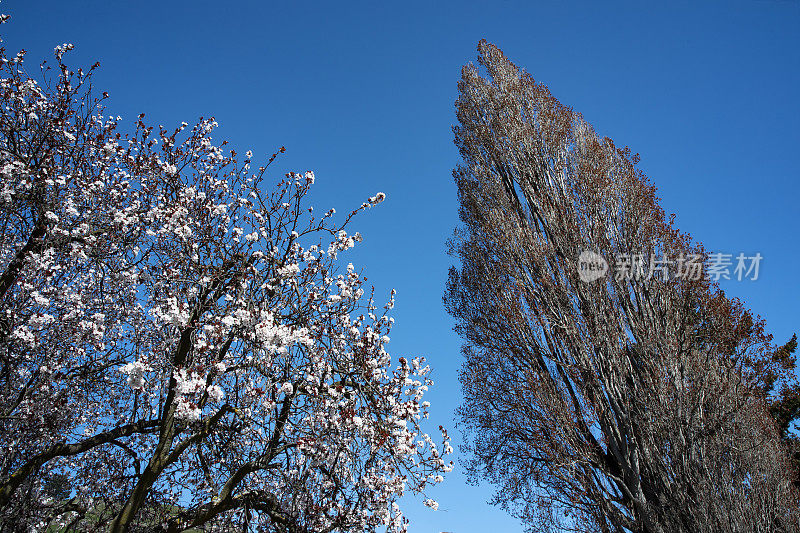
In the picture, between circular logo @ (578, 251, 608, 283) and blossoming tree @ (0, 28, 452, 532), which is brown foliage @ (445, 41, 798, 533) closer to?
circular logo @ (578, 251, 608, 283)

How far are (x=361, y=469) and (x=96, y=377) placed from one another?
12.4 feet

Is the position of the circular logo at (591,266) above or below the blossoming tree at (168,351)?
above

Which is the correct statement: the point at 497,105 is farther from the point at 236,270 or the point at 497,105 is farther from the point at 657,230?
the point at 236,270

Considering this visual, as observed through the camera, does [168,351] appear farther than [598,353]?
No

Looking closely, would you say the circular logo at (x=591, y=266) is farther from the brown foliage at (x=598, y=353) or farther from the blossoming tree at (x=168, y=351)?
the blossoming tree at (x=168, y=351)

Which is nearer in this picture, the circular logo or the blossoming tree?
the blossoming tree

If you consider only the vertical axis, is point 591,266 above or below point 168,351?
above

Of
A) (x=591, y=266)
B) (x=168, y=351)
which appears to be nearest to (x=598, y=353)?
(x=591, y=266)

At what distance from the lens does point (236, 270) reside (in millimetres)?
5730

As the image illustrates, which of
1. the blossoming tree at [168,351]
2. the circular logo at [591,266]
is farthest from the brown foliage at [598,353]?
the blossoming tree at [168,351]

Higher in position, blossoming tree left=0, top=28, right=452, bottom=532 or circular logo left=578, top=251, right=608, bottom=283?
circular logo left=578, top=251, right=608, bottom=283

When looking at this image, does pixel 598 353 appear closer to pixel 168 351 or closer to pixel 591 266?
pixel 591 266

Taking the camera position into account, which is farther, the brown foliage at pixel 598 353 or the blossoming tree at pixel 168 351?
the brown foliage at pixel 598 353

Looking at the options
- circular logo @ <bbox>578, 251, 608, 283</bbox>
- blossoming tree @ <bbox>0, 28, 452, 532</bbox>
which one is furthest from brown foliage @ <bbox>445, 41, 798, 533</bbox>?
blossoming tree @ <bbox>0, 28, 452, 532</bbox>
